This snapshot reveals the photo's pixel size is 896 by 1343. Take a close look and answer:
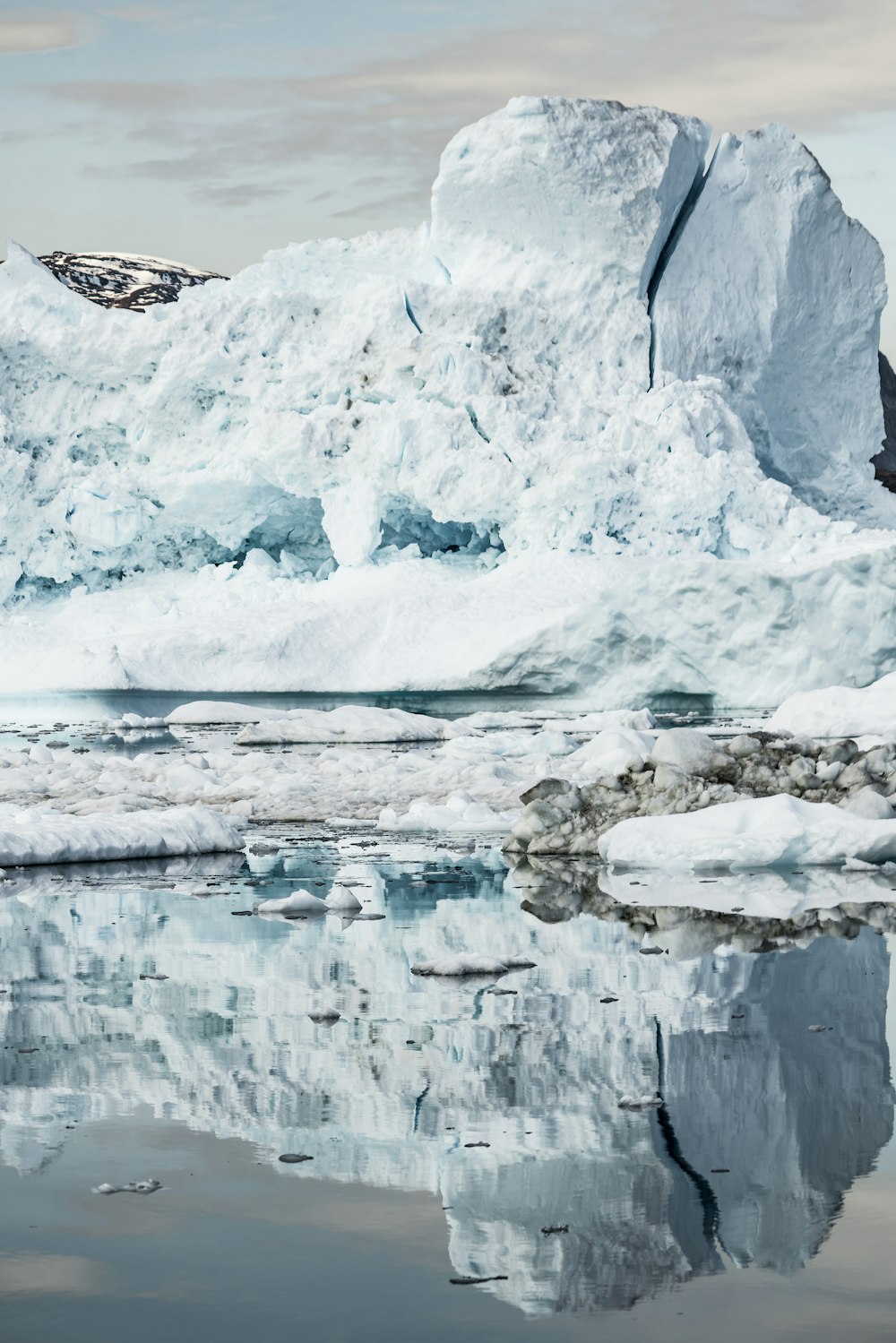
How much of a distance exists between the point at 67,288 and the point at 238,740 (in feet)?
47.5

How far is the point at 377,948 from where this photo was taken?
4488 millimetres

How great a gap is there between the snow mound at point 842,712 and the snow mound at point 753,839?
6416 millimetres

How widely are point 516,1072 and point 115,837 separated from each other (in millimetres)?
4127

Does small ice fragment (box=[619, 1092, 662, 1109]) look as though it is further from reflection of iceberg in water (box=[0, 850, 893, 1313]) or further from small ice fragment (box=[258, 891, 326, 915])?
small ice fragment (box=[258, 891, 326, 915])

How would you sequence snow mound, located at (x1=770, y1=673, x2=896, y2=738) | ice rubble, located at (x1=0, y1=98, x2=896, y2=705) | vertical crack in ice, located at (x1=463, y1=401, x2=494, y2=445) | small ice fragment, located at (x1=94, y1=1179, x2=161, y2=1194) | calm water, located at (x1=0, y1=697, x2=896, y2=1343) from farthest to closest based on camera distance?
vertical crack in ice, located at (x1=463, y1=401, x2=494, y2=445), ice rubble, located at (x1=0, y1=98, x2=896, y2=705), snow mound, located at (x1=770, y1=673, x2=896, y2=738), small ice fragment, located at (x1=94, y1=1179, x2=161, y2=1194), calm water, located at (x1=0, y1=697, x2=896, y2=1343)

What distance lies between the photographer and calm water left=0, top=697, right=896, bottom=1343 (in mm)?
1965

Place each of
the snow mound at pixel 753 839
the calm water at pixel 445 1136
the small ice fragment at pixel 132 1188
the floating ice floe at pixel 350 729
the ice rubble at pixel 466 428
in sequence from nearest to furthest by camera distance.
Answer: the calm water at pixel 445 1136
the small ice fragment at pixel 132 1188
the snow mound at pixel 753 839
the floating ice floe at pixel 350 729
the ice rubble at pixel 466 428

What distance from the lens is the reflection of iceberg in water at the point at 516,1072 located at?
2.25 meters

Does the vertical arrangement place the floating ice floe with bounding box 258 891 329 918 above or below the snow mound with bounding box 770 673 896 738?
above

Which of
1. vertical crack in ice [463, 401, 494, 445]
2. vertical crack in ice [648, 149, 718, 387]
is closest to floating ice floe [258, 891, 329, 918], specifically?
vertical crack in ice [463, 401, 494, 445]

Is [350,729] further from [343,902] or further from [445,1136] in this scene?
[445,1136]

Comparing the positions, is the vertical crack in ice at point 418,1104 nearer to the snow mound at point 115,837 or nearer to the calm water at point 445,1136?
→ the calm water at point 445,1136

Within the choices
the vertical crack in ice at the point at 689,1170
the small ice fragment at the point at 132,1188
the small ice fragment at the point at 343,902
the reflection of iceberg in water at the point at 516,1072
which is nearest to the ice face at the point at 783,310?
the small ice fragment at the point at 343,902

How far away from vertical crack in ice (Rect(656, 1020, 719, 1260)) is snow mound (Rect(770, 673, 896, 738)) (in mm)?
10186
